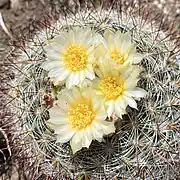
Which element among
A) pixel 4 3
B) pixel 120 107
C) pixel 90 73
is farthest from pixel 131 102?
pixel 4 3

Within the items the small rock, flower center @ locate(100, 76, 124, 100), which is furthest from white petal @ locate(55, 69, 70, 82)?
the small rock

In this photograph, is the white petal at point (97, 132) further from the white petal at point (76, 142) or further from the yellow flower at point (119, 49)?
the yellow flower at point (119, 49)

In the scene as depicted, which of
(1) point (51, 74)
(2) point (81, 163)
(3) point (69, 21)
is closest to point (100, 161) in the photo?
(2) point (81, 163)

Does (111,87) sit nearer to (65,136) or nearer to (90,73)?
(90,73)

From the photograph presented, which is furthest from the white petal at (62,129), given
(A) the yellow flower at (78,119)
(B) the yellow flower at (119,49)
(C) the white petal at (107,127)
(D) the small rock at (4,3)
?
(D) the small rock at (4,3)

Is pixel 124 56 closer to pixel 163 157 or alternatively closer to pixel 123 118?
pixel 123 118

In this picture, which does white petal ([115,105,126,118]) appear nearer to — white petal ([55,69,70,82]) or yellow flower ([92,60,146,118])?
yellow flower ([92,60,146,118])
